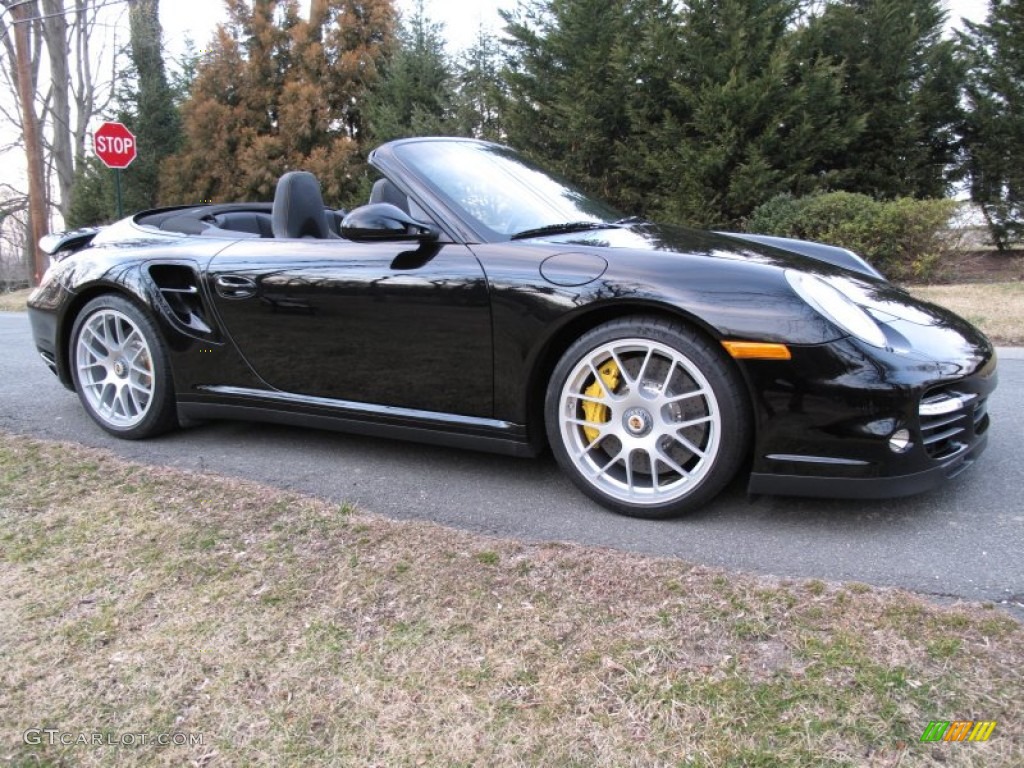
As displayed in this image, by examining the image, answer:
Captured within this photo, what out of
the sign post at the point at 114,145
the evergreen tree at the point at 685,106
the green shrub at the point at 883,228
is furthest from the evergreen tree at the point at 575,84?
the sign post at the point at 114,145

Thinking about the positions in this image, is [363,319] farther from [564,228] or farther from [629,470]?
[629,470]

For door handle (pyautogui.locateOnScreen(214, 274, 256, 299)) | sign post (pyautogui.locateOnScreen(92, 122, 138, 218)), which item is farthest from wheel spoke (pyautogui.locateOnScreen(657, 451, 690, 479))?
sign post (pyautogui.locateOnScreen(92, 122, 138, 218))

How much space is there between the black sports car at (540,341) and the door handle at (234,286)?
0.01m

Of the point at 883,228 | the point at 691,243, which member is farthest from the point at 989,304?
the point at 691,243

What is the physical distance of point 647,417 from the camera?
2.49 metres

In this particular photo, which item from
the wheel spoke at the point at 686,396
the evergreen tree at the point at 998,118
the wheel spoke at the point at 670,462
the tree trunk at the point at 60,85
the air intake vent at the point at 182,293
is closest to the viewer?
the wheel spoke at the point at 686,396

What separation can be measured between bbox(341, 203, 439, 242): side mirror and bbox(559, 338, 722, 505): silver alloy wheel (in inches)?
30.7

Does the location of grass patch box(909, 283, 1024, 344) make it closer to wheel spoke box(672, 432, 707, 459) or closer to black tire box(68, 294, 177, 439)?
wheel spoke box(672, 432, 707, 459)

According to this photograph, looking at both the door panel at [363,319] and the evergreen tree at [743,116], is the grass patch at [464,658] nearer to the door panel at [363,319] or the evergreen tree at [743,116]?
the door panel at [363,319]

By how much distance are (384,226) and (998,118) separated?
420 inches

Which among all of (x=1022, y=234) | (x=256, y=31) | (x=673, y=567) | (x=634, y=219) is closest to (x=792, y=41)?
(x=1022, y=234)

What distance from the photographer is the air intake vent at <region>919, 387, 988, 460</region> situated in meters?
2.26

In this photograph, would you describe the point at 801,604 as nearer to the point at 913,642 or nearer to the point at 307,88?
the point at 913,642

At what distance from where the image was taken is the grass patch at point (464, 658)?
4.87ft
